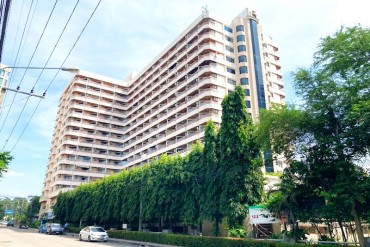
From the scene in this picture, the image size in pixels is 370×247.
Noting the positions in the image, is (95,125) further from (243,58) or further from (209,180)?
(209,180)

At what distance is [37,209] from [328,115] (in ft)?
303

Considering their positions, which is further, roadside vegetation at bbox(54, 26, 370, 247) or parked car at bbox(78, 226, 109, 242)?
parked car at bbox(78, 226, 109, 242)

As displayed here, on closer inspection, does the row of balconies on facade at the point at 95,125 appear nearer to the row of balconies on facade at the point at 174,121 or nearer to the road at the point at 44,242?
the row of balconies on facade at the point at 174,121

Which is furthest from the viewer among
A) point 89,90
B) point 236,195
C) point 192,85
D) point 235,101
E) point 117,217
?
point 89,90

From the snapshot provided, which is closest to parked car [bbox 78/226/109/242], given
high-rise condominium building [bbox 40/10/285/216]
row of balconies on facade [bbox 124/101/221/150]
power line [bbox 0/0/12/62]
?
high-rise condominium building [bbox 40/10/285/216]

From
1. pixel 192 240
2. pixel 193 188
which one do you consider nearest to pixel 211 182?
pixel 193 188

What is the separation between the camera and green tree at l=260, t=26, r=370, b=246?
47.3 feet

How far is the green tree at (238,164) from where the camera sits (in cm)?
2195

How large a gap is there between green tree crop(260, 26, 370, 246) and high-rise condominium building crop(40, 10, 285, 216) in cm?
2808

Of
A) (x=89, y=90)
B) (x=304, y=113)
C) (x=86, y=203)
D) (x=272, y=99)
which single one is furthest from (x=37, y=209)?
(x=304, y=113)

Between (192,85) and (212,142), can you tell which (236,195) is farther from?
(192,85)

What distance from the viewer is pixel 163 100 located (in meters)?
67.0

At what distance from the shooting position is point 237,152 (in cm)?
2295

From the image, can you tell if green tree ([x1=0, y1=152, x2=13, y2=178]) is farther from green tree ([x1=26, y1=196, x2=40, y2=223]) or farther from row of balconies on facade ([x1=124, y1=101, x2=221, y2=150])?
green tree ([x1=26, y1=196, x2=40, y2=223])
